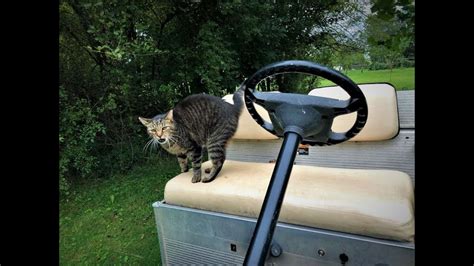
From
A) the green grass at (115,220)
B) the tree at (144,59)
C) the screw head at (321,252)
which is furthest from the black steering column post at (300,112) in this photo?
the tree at (144,59)

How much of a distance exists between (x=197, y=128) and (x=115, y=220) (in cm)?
110

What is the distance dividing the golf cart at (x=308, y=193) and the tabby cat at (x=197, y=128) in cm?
9

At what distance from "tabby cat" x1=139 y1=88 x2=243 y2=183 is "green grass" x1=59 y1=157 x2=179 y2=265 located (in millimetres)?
642

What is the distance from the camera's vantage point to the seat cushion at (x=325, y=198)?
92 cm

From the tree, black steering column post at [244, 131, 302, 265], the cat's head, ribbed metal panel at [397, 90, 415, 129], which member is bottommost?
black steering column post at [244, 131, 302, 265]

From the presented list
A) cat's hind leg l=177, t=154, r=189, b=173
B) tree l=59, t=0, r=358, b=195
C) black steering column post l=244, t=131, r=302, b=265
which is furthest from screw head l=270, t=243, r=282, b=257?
tree l=59, t=0, r=358, b=195

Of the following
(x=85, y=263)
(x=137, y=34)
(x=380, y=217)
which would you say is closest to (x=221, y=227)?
(x=380, y=217)

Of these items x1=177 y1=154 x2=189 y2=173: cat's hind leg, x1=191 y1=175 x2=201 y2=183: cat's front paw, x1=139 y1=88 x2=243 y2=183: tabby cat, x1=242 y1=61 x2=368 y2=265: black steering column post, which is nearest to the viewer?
x1=242 y1=61 x2=368 y2=265: black steering column post

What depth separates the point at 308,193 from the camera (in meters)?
1.07

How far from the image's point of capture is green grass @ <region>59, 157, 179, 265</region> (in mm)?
1795

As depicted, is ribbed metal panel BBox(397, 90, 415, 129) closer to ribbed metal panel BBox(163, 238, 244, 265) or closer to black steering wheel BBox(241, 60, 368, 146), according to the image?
black steering wheel BBox(241, 60, 368, 146)

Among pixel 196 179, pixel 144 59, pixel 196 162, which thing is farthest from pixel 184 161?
pixel 144 59
